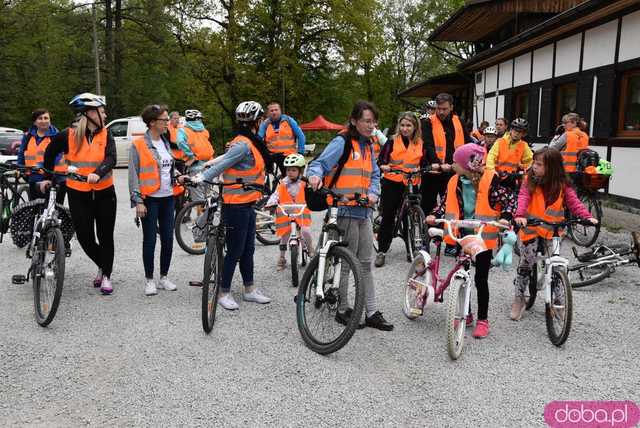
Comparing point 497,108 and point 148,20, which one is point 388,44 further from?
point 497,108

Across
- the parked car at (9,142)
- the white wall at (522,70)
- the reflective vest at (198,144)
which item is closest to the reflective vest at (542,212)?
the reflective vest at (198,144)

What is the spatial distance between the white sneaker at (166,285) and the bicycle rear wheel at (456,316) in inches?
119

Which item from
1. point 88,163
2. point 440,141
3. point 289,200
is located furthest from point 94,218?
point 440,141

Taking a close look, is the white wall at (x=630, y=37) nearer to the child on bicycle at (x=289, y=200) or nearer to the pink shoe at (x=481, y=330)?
the child on bicycle at (x=289, y=200)

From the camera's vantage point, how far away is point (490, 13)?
63.4 feet

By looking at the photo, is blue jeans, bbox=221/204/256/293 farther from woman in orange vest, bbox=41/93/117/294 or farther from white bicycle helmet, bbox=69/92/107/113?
white bicycle helmet, bbox=69/92/107/113

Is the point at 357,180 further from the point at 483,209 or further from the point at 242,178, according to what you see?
the point at 242,178

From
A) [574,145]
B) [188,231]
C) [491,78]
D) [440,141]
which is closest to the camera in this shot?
[440,141]

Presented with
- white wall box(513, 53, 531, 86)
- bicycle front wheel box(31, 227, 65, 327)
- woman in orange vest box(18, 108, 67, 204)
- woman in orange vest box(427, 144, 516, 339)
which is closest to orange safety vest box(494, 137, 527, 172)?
woman in orange vest box(427, 144, 516, 339)

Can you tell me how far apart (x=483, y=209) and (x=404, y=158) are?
2.61 metres

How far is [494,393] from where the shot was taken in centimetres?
363

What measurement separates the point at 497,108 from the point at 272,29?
777 inches

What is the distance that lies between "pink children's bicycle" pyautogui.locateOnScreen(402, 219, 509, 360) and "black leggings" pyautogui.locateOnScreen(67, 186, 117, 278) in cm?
299

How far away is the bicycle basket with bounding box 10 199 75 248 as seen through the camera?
249 inches
